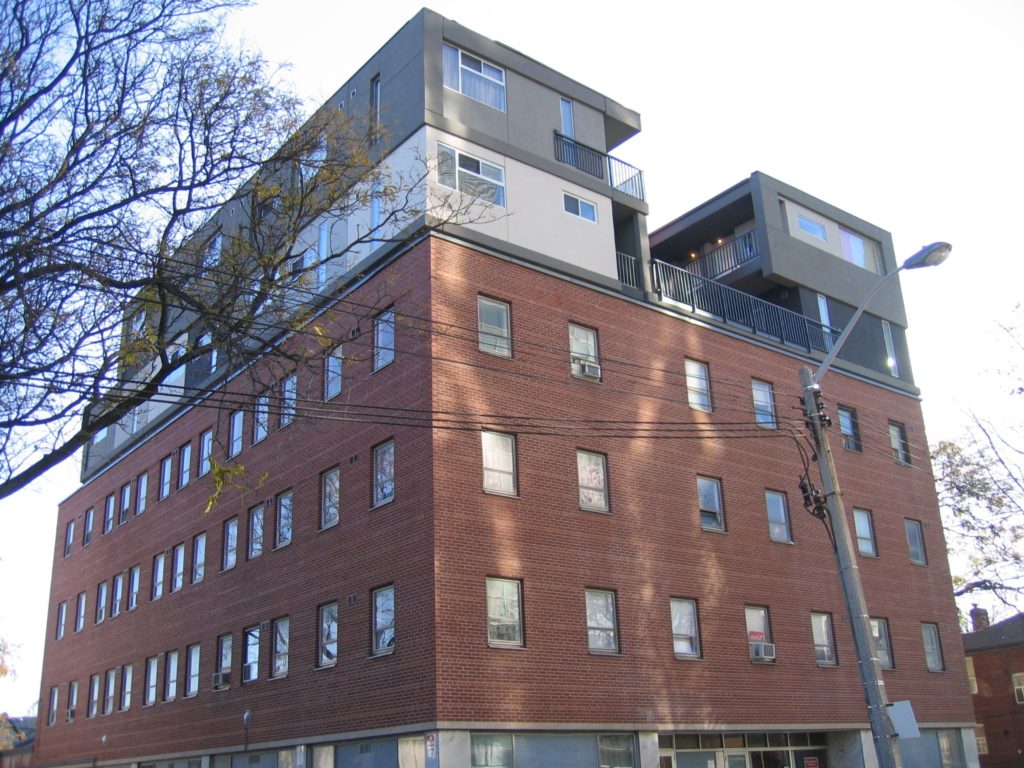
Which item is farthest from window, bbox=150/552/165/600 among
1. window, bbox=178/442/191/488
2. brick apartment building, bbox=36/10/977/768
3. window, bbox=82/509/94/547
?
window, bbox=82/509/94/547

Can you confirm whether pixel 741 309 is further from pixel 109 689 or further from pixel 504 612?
pixel 109 689

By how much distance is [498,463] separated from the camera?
2303 cm

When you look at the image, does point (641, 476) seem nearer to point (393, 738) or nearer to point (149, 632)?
point (393, 738)

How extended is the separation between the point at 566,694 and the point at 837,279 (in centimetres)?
1876

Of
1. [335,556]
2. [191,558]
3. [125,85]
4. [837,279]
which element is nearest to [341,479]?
[335,556]

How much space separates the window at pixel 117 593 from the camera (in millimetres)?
35875

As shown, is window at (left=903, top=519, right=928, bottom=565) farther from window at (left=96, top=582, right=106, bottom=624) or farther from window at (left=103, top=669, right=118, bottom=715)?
window at (left=96, top=582, right=106, bottom=624)

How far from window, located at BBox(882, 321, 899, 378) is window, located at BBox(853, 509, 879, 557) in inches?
236

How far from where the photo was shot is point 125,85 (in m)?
14.8

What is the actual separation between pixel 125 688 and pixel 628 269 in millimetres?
20765

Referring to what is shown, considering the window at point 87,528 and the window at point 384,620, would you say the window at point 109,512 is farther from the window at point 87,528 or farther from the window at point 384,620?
the window at point 384,620

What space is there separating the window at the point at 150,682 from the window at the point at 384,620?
12.7 meters

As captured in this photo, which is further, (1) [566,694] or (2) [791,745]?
(2) [791,745]

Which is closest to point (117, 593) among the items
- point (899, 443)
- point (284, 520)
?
point (284, 520)
